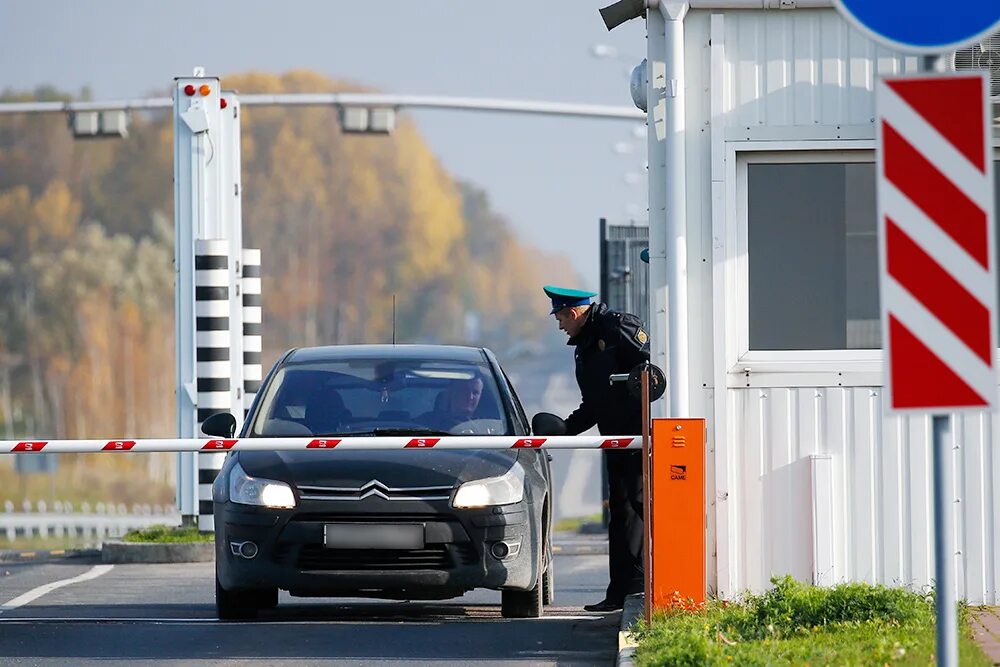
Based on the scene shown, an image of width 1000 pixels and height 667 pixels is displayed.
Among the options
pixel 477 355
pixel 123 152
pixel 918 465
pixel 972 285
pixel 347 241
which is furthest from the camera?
pixel 347 241

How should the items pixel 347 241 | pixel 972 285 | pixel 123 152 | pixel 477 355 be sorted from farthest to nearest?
pixel 347 241 → pixel 123 152 → pixel 477 355 → pixel 972 285

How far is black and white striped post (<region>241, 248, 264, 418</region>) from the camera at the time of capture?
1620 cm

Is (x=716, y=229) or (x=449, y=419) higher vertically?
(x=716, y=229)

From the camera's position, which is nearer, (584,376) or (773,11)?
(773,11)

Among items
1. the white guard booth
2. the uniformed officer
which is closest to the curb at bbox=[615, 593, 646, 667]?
the uniformed officer

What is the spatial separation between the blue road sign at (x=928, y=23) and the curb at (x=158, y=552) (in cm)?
1043

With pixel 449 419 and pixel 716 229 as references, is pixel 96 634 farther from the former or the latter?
pixel 716 229

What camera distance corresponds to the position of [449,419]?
10.0 metres

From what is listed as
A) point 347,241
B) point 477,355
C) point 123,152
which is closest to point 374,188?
point 347,241

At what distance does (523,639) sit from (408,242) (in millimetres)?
97946

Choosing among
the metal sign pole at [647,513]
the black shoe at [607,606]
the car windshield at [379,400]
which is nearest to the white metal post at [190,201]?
the car windshield at [379,400]

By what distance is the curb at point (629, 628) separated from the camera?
759 centimetres

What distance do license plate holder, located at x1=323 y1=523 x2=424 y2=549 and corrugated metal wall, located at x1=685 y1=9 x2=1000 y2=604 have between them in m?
1.45

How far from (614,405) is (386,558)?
166 cm
